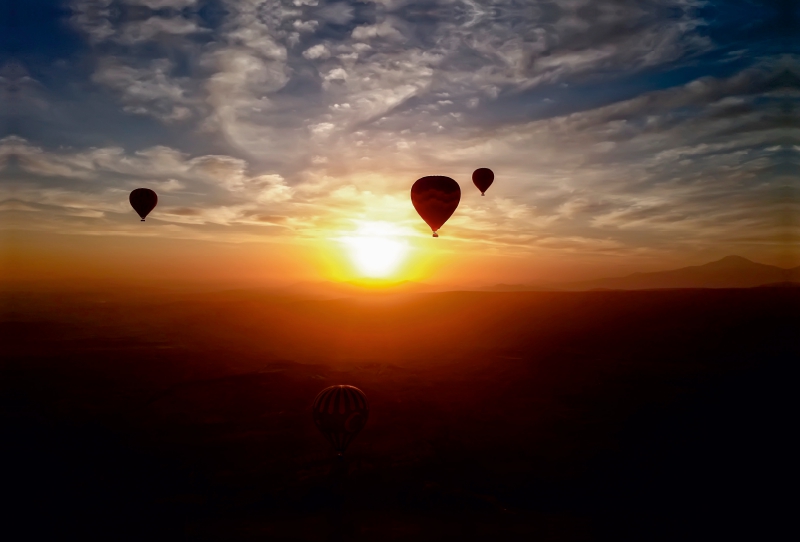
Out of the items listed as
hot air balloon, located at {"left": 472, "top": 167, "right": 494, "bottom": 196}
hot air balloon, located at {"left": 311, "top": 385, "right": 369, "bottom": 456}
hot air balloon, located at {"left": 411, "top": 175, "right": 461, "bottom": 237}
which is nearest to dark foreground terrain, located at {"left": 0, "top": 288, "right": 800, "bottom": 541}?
hot air balloon, located at {"left": 311, "top": 385, "right": 369, "bottom": 456}

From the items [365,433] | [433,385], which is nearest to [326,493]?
[365,433]

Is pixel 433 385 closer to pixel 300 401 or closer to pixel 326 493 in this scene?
pixel 300 401

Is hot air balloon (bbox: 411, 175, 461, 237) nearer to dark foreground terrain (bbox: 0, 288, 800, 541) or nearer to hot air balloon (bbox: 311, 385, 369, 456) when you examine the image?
hot air balloon (bbox: 311, 385, 369, 456)

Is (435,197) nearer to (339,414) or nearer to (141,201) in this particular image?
(339,414)

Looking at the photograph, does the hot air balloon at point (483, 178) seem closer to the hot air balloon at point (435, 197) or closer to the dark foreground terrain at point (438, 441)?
the hot air balloon at point (435, 197)

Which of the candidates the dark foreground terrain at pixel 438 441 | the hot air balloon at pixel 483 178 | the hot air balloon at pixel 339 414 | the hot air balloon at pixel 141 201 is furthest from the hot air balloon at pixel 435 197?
the hot air balloon at pixel 141 201

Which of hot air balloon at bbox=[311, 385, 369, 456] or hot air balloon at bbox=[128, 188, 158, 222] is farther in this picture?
hot air balloon at bbox=[128, 188, 158, 222]
